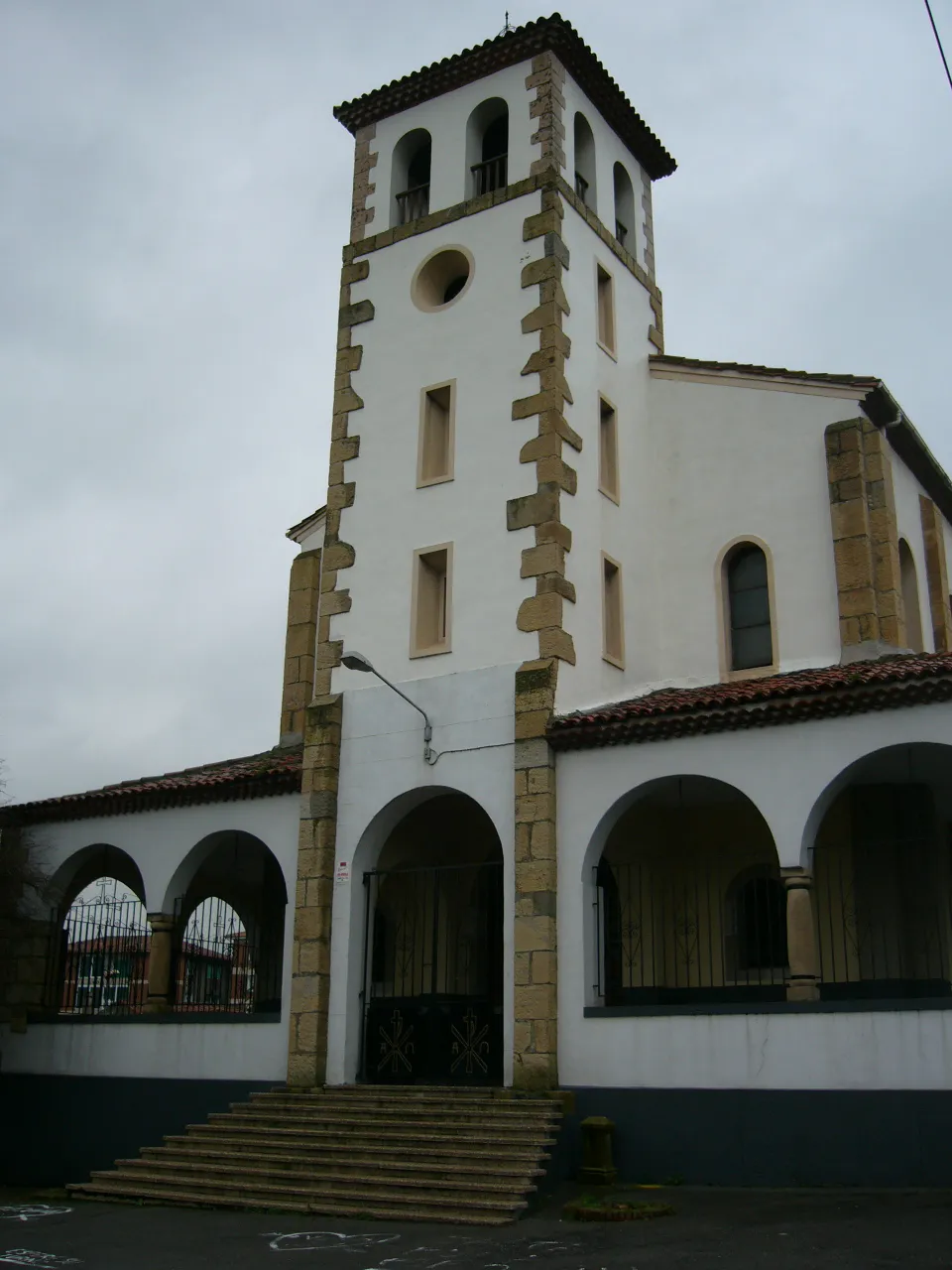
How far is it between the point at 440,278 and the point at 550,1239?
13573mm

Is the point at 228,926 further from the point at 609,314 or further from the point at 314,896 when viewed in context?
the point at 609,314

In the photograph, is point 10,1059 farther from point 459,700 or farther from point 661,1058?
point 661,1058

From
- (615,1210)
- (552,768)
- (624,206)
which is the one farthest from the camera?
(624,206)

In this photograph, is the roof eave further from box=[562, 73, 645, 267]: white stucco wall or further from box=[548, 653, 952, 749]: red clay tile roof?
Result: box=[562, 73, 645, 267]: white stucco wall

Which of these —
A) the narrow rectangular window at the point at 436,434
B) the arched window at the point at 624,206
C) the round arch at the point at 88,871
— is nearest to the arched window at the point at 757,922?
the narrow rectangular window at the point at 436,434

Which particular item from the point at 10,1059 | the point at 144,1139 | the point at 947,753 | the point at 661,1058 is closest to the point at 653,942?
the point at 661,1058

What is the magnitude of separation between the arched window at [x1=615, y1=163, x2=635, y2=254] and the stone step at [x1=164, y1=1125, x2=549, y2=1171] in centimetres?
1406

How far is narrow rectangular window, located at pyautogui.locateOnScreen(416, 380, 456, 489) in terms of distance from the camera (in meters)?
17.9

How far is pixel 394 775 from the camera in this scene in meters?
16.5

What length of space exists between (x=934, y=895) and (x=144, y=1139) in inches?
408

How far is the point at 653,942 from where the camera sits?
54.5 feet

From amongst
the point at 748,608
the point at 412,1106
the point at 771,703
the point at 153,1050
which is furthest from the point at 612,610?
the point at 153,1050

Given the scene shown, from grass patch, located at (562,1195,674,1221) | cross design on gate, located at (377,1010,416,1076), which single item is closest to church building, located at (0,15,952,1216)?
cross design on gate, located at (377,1010,416,1076)

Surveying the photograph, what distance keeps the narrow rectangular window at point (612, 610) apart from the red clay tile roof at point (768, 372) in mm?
3462
